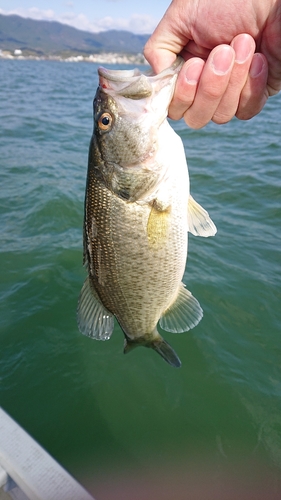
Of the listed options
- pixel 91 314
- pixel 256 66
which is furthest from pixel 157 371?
pixel 256 66

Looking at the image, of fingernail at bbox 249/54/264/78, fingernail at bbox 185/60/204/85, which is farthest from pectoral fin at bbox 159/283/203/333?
fingernail at bbox 249/54/264/78

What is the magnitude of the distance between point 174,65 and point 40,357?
3.81 m

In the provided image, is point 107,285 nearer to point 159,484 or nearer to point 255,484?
point 159,484

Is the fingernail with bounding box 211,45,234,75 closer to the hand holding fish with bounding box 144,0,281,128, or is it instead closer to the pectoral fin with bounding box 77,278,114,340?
the hand holding fish with bounding box 144,0,281,128

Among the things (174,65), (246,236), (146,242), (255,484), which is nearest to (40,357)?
(255,484)

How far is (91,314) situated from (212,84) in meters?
1.66

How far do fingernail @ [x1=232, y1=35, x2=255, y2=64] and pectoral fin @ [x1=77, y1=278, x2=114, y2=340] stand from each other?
5.51 feet

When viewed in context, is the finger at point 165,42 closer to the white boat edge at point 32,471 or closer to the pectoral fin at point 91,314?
the pectoral fin at point 91,314

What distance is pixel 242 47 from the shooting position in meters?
2.20

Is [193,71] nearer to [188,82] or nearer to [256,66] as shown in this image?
[188,82]

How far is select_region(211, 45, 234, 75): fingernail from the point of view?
216cm

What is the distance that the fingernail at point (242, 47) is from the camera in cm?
220

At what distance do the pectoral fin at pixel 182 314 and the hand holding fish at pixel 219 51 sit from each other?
4.06 feet

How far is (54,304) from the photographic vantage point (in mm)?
5566
